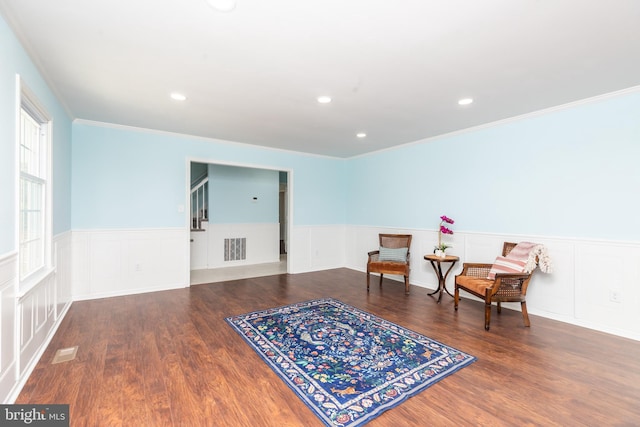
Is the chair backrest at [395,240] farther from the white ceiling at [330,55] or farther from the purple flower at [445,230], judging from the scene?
the white ceiling at [330,55]

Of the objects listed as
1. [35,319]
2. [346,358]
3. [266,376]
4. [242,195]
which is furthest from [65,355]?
[242,195]

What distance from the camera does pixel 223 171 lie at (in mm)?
6637

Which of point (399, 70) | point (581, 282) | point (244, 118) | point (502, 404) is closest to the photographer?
point (502, 404)

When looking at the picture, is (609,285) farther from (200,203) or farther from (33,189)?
(200,203)

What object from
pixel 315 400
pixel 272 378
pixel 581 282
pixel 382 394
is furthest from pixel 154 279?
→ pixel 581 282

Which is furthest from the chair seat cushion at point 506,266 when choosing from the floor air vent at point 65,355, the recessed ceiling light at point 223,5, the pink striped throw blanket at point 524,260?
the floor air vent at point 65,355

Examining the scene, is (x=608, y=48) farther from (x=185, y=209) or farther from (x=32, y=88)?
(x=185, y=209)

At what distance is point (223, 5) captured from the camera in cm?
175

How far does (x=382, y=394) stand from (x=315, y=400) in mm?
452

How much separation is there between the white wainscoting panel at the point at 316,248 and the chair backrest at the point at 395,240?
141 centimetres

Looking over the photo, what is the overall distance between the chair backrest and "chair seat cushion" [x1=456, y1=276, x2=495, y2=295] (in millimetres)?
1397

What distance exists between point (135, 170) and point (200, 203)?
2273 mm

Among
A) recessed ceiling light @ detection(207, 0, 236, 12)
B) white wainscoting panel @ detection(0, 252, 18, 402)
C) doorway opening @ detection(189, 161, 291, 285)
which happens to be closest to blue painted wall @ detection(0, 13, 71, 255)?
white wainscoting panel @ detection(0, 252, 18, 402)

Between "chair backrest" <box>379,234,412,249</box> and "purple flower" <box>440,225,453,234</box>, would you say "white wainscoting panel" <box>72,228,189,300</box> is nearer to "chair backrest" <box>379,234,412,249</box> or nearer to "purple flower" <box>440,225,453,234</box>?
"chair backrest" <box>379,234,412,249</box>
